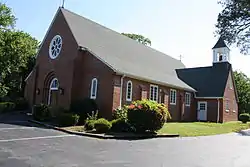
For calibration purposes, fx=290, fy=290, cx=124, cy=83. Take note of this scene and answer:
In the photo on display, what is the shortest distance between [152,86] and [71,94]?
8155 millimetres

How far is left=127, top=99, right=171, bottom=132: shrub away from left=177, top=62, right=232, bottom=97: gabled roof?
1962 centimetres

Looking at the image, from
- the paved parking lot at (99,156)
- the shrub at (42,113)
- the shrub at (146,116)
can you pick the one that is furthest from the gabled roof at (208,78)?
A: the paved parking lot at (99,156)

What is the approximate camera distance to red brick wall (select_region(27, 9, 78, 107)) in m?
25.0

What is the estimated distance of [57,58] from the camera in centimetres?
2684

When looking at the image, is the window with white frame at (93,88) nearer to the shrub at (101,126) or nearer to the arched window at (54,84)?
the arched window at (54,84)

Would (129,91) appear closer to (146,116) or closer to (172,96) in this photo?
(146,116)

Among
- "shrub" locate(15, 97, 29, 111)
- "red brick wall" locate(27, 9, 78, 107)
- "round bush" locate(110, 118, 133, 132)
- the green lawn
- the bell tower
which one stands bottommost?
the green lawn

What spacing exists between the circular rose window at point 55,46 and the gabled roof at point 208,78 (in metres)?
18.7

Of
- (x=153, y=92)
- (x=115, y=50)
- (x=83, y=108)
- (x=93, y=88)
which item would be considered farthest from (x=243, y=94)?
(x=83, y=108)

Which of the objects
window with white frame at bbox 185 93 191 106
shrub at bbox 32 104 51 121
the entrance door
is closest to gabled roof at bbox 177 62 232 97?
the entrance door

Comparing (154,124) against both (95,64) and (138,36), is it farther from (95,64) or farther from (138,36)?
(138,36)

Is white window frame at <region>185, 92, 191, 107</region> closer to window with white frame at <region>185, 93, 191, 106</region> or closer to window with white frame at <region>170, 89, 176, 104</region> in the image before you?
window with white frame at <region>185, 93, 191, 106</region>

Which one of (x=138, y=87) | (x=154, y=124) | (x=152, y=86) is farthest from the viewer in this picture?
(x=152, y=86)

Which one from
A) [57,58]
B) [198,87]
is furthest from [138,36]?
[57,58]
